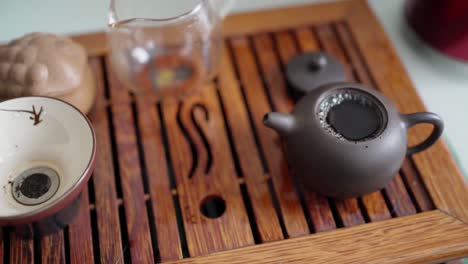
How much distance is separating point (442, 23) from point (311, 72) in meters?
0.27

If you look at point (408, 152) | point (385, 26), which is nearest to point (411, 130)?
point (408, 152)

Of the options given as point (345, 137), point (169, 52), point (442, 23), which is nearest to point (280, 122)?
point (345, 137)

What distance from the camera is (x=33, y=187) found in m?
0.71

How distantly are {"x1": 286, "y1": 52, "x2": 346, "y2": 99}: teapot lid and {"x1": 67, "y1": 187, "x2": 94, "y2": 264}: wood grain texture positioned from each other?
0.39 metres

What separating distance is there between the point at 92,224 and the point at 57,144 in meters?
0.13

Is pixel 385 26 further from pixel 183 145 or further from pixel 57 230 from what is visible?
pixel 57 230

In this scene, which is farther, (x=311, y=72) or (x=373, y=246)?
(x=311, y=72)

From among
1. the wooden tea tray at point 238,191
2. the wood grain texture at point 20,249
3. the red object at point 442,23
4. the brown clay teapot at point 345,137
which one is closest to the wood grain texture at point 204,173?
the wooden tea tray at point 238,191

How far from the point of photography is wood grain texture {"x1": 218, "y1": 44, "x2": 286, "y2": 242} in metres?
0.72

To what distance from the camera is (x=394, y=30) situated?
3.45 feet

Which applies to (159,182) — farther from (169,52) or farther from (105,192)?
(169,52)

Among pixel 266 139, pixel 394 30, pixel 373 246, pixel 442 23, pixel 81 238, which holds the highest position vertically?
pixel 394 30

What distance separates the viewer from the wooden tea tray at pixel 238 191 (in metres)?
0.69

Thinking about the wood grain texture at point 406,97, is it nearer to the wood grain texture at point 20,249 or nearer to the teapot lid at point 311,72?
the teapot lid at point 311,72
